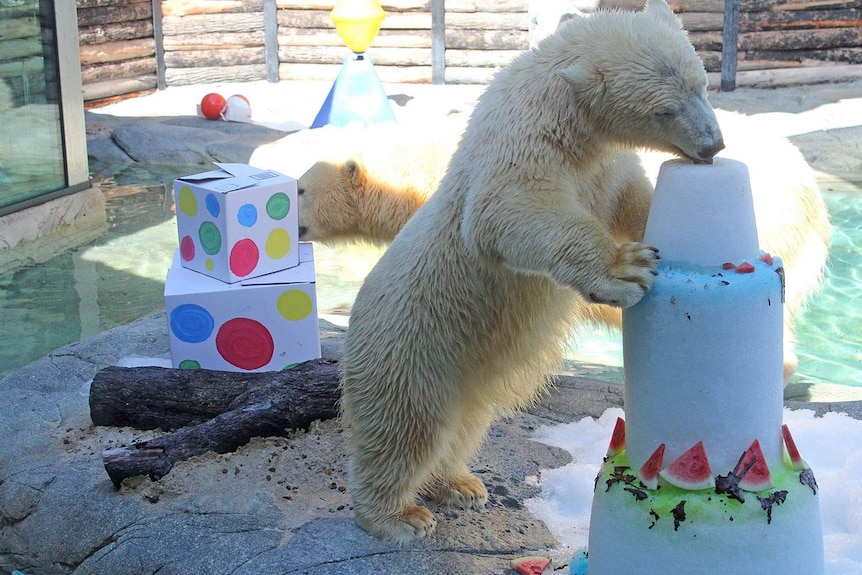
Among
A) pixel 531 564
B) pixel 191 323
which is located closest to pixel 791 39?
pixel 191 323

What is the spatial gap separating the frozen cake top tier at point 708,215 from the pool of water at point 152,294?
2.79 m

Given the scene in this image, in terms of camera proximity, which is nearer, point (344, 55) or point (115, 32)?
point (115, 32)

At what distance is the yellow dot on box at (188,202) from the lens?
153 inches

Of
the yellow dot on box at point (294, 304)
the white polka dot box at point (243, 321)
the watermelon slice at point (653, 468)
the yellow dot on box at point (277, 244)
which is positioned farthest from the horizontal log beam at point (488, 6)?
the watermelon slice at point (653, 468)

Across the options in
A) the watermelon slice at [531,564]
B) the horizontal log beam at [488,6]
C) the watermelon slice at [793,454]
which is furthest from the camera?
the horizontal log beam at [488,6]

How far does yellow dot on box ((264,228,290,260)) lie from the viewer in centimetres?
392

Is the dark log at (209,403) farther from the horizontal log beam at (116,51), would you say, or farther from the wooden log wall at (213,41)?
the wooden log wall at (213,41)

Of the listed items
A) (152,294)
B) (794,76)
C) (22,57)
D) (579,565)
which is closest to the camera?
(579,565)

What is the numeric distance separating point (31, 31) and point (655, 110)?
19.7 feet

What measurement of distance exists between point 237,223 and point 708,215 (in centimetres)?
230

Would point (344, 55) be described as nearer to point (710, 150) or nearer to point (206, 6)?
point (206, 6)

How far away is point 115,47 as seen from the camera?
11.7 metres

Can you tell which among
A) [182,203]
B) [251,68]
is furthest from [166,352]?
[251,68]

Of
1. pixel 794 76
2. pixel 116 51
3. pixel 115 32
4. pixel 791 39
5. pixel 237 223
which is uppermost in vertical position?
pixel 115 32
